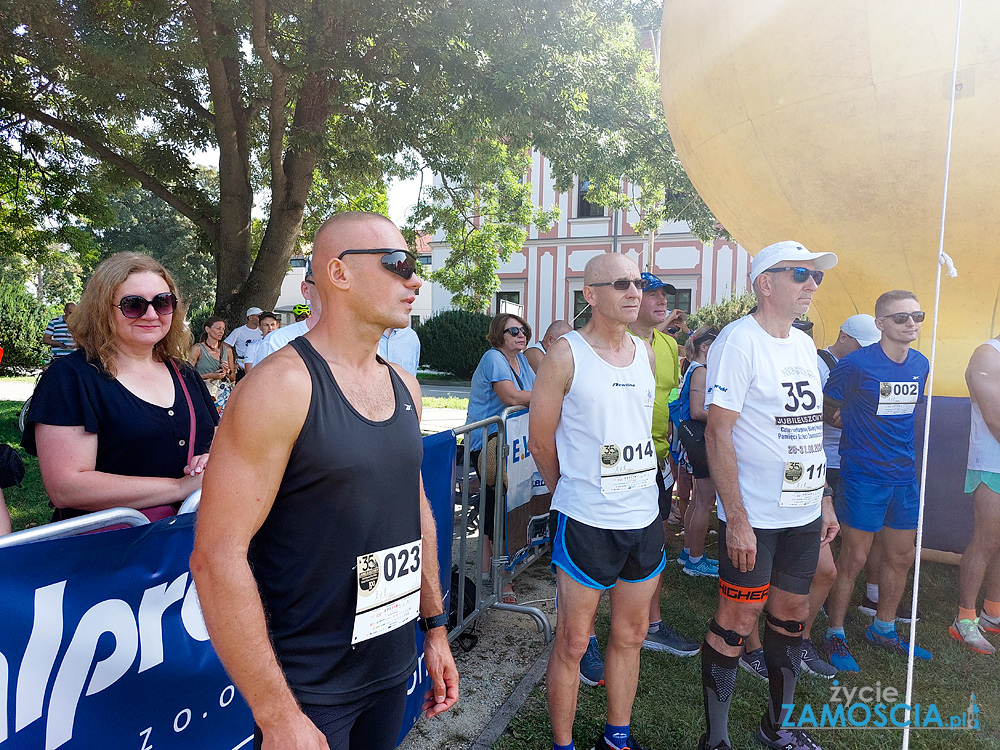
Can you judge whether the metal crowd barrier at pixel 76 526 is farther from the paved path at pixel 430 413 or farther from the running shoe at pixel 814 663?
the paved path at pixel 430 413

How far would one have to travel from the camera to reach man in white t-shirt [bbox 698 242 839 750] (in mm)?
2902

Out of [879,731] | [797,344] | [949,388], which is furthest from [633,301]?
[949,388]

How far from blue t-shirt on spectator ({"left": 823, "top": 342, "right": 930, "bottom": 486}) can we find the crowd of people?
13 mm

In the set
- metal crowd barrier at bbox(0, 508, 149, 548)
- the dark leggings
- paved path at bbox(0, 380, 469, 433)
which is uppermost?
metal crowd barrier at bbox(0, 508, 149, 548)

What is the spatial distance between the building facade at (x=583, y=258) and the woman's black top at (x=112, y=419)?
85.4 ft

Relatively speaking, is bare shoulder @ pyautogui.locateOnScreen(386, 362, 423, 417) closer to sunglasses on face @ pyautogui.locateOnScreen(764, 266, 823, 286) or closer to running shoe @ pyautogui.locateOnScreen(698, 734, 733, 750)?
sunglasses on face @ pyautogui.locateOnScreen(764, 266, 823, 286)

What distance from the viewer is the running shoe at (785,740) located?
9.95 feet

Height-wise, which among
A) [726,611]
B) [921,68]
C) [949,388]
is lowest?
[726,611]

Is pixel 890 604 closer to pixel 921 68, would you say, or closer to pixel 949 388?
pixel 949 388

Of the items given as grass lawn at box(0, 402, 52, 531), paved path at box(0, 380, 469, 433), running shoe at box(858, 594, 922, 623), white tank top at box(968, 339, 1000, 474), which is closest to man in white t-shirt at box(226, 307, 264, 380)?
grass lawn at box(0, 402, 52, 531)

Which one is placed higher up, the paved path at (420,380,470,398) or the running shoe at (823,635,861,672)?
the running shoe at (823,635,861,672)

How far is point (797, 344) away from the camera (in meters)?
3.07

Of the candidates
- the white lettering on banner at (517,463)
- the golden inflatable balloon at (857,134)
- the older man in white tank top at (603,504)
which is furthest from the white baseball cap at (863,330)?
the older man in white tank top at (603,504)

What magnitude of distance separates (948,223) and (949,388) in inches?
57.8
